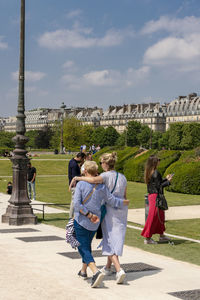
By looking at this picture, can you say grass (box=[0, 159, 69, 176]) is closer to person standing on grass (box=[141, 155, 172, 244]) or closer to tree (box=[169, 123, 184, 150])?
person standing on grass (box=[141, 155, 172, 244])

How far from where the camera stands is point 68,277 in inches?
310

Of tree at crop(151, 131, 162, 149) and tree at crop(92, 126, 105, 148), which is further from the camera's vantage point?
tree at crop(92, 126, 105, 148)

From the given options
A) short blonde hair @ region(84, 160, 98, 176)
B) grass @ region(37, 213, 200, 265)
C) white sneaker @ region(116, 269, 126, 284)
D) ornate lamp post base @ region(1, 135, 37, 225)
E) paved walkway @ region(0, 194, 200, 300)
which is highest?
short blonde hair @ region(84, 160, 98, 176)

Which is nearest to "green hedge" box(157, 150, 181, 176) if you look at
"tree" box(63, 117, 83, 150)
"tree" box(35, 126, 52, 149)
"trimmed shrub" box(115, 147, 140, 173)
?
"trimmed shrub" box(115, 147, 140, 173)

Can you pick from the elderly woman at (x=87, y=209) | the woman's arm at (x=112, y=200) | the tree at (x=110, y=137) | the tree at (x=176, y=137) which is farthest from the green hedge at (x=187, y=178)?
the tree at (x=110, y=137)

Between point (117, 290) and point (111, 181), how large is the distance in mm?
1539

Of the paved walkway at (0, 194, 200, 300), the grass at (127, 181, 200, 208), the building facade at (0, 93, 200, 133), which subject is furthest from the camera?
the building facade at (0, 93, 200, 133)

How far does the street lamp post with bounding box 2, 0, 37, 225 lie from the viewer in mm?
13742

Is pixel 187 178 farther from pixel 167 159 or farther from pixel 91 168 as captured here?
pixel 91 168

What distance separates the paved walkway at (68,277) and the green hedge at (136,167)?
73.9 ft

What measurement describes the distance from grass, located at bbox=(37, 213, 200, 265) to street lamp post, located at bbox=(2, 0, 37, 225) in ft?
2.81

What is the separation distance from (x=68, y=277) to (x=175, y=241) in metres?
4.45

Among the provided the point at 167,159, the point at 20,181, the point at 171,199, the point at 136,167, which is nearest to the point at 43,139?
the point at 136,167

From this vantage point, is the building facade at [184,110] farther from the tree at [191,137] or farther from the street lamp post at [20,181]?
the street lamp post at [20,181]
